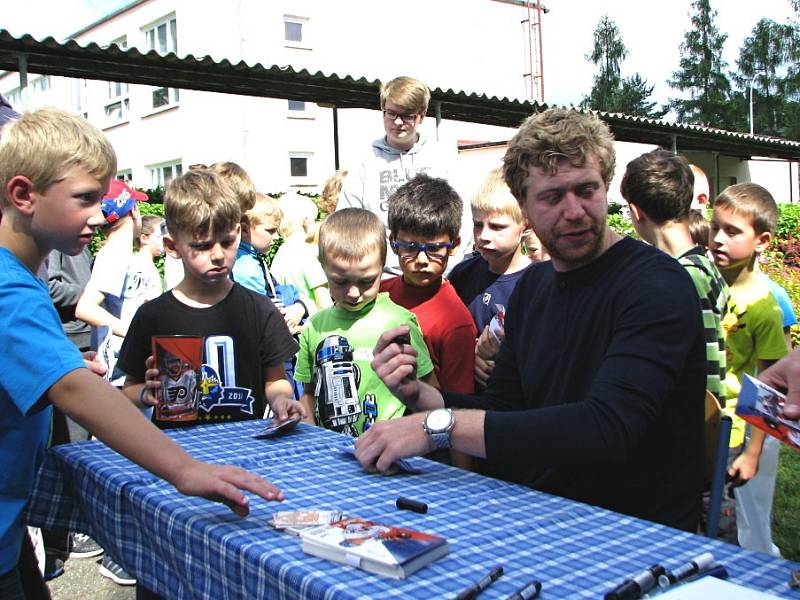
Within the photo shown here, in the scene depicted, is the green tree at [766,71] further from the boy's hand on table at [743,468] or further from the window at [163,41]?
the boy's hand on table at [743,468]

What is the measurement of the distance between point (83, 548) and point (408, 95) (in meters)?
3.12

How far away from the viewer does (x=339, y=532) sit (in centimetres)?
146

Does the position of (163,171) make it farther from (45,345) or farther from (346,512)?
(346,512)

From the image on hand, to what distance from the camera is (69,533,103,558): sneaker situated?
13.5 feet

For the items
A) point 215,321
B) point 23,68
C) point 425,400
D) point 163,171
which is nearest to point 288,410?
point 215,321

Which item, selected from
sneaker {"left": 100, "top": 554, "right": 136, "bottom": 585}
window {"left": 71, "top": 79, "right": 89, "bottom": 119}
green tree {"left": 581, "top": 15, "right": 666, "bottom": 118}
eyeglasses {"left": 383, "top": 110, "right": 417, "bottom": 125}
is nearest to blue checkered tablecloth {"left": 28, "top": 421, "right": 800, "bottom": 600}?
sneaker {"left": 100, "top": 554, "right": 136, "bottom": 585}

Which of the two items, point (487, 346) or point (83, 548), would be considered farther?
point (83, 548)

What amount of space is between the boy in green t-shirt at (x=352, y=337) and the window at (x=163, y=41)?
22096 millimetres

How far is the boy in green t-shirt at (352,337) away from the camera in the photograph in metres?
2.82

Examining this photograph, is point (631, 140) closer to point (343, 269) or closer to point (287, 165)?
point (287, 165)

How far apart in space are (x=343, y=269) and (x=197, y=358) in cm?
63

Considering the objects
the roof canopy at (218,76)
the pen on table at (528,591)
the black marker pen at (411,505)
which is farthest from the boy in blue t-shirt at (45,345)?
the roof canopy at (218,76)

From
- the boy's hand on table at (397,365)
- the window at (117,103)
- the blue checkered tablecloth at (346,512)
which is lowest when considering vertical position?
the blue checkered tablecloth at (346,512)

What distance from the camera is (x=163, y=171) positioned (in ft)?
81.3
